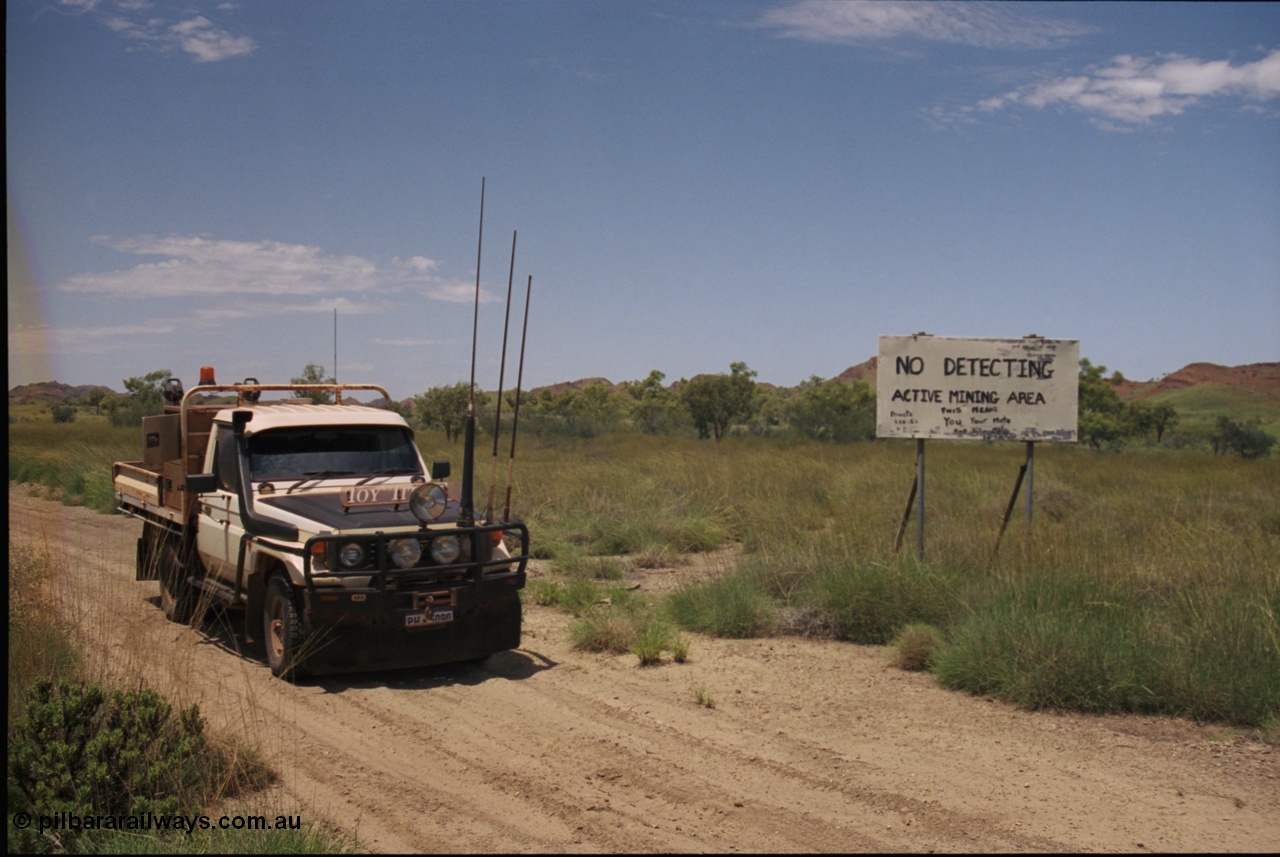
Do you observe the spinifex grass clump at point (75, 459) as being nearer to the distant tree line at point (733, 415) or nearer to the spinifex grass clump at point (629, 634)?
the distant tree line at point (733, 415)

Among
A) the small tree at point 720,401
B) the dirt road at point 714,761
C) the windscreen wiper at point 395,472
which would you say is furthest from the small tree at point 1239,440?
the windscreen wiper at point 395,472

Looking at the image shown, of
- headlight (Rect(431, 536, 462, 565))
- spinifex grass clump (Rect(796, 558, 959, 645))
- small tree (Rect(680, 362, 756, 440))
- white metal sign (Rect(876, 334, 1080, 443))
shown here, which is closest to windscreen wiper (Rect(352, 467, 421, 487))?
headlight (Rect(431, 536, 462, 565))

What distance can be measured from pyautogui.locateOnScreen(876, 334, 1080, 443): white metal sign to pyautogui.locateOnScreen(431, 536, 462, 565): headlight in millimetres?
5110

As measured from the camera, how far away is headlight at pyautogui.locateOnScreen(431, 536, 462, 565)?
739 cm

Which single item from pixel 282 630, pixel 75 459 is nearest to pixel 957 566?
pixel 282 630

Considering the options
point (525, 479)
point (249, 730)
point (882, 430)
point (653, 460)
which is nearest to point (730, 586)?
point (882, 430)

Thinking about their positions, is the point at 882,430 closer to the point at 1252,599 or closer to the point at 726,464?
the point at 1252,599

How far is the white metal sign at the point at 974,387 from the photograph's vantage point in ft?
34.7

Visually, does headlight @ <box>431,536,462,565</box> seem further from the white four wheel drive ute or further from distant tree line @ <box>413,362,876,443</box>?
distant tree line @ <box>413,362,876,443</box>

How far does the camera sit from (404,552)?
7223 mm

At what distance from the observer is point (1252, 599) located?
7.68 m

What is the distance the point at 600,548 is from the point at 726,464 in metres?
6.41

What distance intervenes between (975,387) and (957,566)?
2.02 m

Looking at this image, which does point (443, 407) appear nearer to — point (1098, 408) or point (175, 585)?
point (175, 585)
